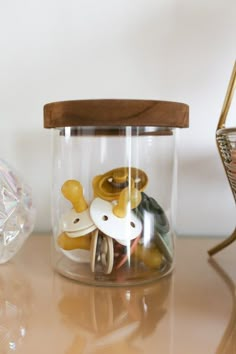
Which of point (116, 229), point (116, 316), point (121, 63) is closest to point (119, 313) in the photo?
point (116, 316)

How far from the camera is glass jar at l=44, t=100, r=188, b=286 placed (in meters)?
0.48

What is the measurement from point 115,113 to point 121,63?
29 centimetres

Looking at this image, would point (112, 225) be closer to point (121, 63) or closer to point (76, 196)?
point (76, 196)

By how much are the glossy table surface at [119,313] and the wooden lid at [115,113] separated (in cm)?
19

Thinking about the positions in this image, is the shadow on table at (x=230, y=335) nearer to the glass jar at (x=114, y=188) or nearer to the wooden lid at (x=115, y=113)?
the glass jar at (x=114, y=188)

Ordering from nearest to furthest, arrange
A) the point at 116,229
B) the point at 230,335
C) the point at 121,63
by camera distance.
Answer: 1. the point at 230,335
2. the point at 116,229
3. the point at 121,63

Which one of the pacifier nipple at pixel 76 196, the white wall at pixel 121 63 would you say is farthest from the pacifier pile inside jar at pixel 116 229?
the white wall at pixel 121 63

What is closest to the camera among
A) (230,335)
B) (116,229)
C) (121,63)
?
(230,335)

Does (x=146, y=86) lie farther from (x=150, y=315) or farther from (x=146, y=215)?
(x=150, y=315)

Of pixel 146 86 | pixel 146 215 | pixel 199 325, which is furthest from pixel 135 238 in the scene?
pixel 146 86

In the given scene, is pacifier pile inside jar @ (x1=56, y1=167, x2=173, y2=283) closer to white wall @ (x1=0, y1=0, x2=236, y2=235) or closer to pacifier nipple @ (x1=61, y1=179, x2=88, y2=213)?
pacifier nipple @ (x1=61, y1=179, x2=88, y2=213)

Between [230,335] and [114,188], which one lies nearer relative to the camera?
[230,335]

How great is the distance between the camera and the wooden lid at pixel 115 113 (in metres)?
0.47

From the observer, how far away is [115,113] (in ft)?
1.55
